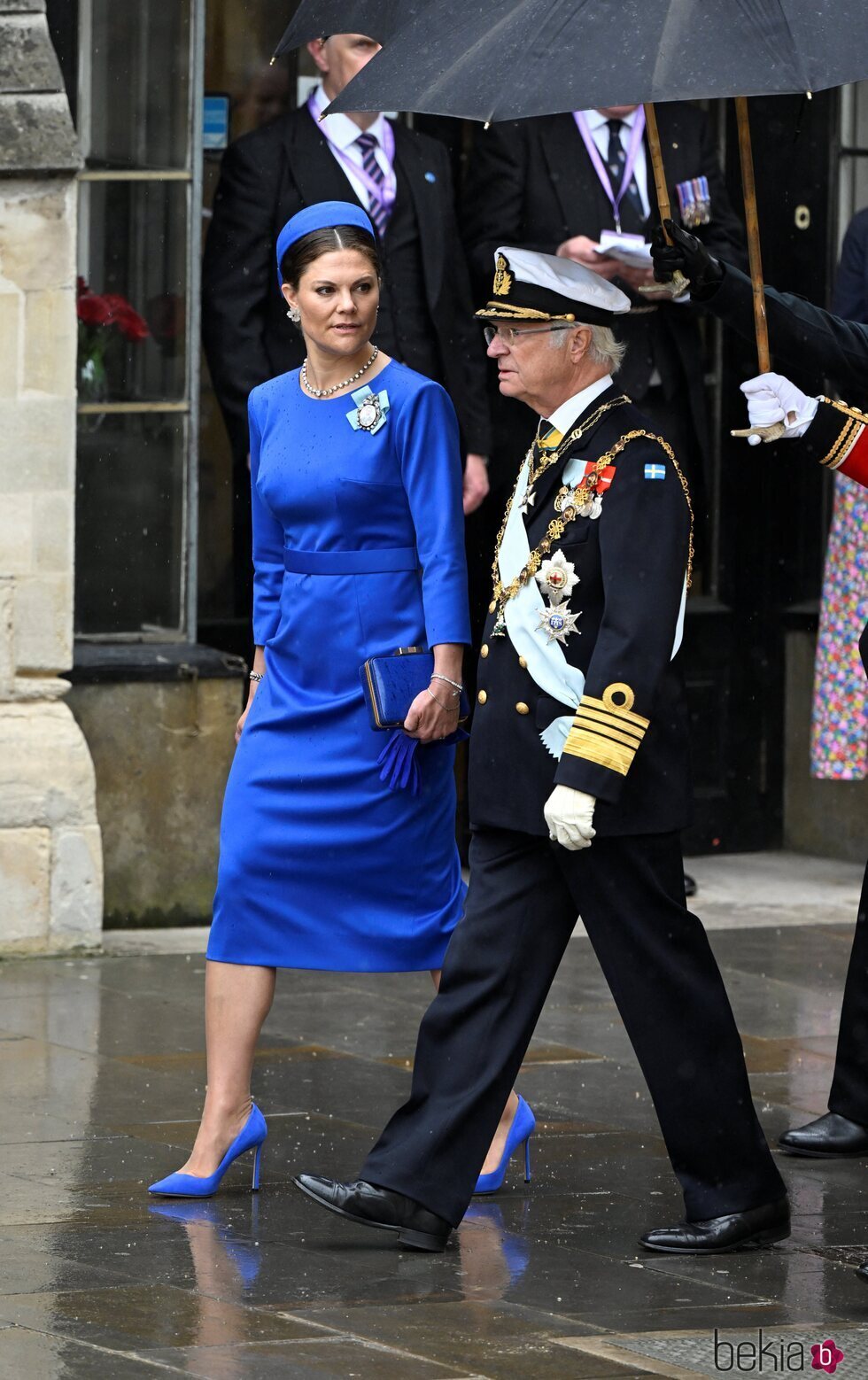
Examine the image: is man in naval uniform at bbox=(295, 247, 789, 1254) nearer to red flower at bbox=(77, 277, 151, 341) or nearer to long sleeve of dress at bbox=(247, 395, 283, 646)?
long sleeve of dress at bbox=(247, 395, 283, 646)

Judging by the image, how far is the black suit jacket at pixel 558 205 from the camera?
854 centimetres

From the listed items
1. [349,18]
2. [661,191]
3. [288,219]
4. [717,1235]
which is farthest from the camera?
[288,219]

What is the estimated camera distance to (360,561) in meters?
5.46

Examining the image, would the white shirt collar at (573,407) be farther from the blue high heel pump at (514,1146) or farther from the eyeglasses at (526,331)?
the blue high heel pump at (514,1146)

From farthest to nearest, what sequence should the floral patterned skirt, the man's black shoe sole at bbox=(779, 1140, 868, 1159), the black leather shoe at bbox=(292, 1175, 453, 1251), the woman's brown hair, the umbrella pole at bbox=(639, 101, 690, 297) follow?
the floral patterned skirt < the man's black shoe sole at bbox=(779, 1140, 868, 1159) < the woman's brown hair < the umbrella pole at bbox=(639, 101, 690, 297) < the black leather shoe at bbox=(292, 1175, 453, 1251)

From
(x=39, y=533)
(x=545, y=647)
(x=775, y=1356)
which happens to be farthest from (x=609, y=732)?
(x=39, y=533)

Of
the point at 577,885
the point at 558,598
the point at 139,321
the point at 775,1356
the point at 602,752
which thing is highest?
the point at 139,321

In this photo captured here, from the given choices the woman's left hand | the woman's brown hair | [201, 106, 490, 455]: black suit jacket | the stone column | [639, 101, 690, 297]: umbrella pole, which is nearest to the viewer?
[639, 101, 690, 297]: umbrella pole

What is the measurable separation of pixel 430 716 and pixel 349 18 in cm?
156

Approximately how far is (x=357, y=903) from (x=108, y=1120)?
0.90 m

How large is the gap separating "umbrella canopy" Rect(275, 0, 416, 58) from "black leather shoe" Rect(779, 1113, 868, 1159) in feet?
8.22

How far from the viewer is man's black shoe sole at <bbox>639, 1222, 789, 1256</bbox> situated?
498 centimetres

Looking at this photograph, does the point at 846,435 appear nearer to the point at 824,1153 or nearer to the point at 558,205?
the point at 824,1153

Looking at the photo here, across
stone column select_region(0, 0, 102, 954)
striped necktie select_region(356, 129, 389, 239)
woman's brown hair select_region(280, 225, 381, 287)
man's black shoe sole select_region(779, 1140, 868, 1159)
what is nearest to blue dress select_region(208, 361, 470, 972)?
woman's brown hair select_region(280, 225, 381, 287)
